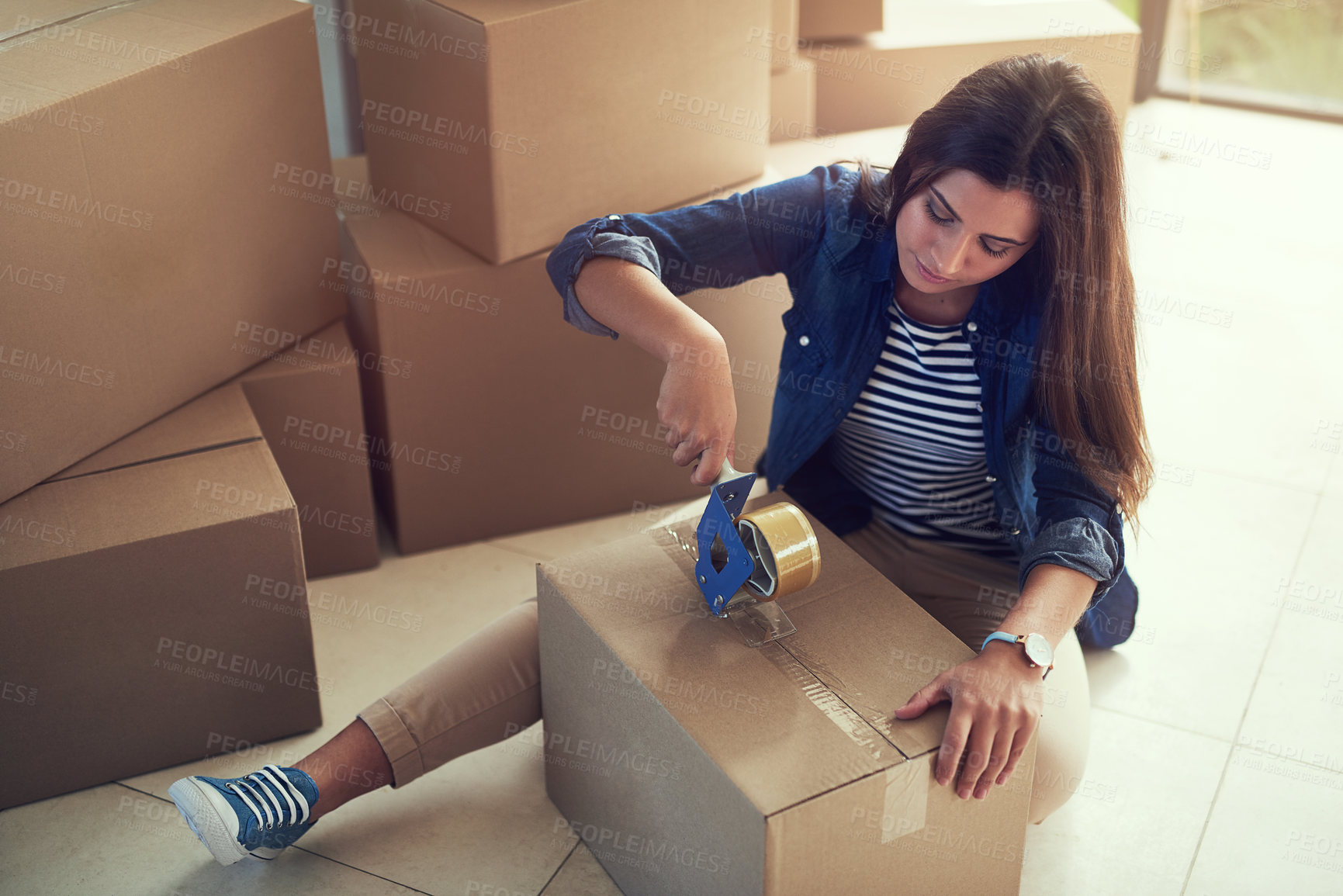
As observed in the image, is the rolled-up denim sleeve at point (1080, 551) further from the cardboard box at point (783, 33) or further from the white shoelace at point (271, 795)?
the cardboard box at point (783, 33)

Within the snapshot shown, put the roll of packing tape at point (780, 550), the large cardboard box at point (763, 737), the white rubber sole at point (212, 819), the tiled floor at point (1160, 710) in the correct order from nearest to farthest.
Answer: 1. the large cardboard box at point (763, 737)
2. the roll of packing tape at point (780, 550)
3. the white rubber sole at point (212, 819)
4. the tiled floor at point (1160, 710)

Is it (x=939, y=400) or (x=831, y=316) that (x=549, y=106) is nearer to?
(x=831, y=316)

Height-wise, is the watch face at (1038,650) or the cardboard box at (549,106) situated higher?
the cardboard box at (549,106)

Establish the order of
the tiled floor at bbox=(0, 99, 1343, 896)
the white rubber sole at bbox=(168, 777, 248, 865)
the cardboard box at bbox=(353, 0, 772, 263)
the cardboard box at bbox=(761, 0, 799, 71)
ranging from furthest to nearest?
the cardboard box at bbox=(761, 0, 799, 71), the cardboard box at bbox=(353, 0, 772, 263), the tiled floor at bbox=(0, 99, 1343, 896), the white rubber sole at bbox=(168, 777, 248, 865)

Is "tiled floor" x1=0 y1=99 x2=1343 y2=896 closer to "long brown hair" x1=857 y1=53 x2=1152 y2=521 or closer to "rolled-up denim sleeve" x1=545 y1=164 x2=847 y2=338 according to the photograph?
"long brown hair" x1=857 y1=53 x2=1152 y2=521

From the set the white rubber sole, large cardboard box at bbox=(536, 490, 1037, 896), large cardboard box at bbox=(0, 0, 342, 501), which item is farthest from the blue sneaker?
large cardboard box at bbox=(0, 0, 342, 501)

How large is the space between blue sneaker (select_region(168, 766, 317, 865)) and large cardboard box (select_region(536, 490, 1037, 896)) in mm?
305

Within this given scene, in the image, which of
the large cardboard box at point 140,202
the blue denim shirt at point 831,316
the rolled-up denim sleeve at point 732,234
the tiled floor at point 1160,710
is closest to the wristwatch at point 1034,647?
the blue denim shirt at point 831,316

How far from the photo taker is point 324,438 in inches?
67.3

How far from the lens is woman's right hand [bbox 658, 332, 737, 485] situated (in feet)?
3.63

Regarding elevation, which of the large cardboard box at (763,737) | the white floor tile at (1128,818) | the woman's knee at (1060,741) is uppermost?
the large cardboard box at (763,737)

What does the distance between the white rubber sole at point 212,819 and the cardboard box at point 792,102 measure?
4.93 ft

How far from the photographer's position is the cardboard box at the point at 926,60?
7.60 ft

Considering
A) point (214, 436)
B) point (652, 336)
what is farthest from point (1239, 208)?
point (214, 436)
